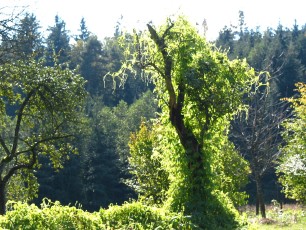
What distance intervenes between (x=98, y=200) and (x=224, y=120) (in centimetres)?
4026

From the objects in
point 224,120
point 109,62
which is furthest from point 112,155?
point 224,120

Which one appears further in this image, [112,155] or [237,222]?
[112,155]

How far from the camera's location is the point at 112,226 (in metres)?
5.90

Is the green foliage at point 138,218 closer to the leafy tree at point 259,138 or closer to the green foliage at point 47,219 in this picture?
the green foliage at point 47,219

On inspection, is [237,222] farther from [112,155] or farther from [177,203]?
[112,155]

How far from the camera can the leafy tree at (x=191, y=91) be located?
9211mm

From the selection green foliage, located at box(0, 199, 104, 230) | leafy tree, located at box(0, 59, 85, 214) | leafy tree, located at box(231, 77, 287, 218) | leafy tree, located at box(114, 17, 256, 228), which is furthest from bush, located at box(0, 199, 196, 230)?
leafy tree, located at box(231, 77, 287, 218)

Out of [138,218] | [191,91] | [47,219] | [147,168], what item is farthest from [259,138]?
[47,219]

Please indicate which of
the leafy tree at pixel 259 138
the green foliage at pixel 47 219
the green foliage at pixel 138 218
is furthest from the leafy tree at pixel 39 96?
the leafy tree at pixel 259 138

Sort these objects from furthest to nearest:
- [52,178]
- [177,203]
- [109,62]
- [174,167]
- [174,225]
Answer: [109,62], [52,178], [174,167], [177,203], [174,225]

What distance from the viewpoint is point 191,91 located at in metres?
9.41

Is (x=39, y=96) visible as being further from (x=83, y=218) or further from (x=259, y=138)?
(x=259, y=138)

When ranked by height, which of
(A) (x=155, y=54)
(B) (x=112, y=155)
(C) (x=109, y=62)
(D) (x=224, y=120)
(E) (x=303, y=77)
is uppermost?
(C) (x=109, y=62)

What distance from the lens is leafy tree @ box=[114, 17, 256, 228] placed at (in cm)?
921
